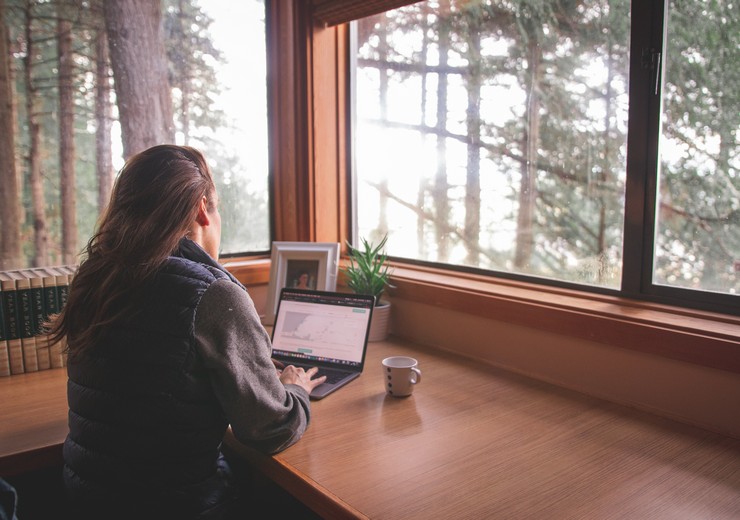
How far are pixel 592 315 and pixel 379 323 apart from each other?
2.53 ft

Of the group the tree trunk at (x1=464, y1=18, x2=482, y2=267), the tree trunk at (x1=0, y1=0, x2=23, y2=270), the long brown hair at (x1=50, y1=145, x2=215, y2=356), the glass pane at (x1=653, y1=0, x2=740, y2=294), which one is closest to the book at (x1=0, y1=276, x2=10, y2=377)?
the tree trunk at (x1=0, y1=0, x2=23, y2=270)

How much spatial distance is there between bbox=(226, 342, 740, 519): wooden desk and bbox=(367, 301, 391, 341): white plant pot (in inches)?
19.7

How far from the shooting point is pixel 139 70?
2.20 m

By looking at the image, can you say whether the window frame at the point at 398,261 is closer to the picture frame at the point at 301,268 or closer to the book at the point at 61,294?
the picture frame at the point at 301,268

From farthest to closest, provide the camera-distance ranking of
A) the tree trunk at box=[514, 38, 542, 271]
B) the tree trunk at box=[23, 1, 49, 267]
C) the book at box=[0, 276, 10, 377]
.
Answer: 1. the tree trunk at box=[23, 1, 49, 267]
2. the tree trunk at box=[514, 38, 542, 271]
3. the book at box=[0, 276, 10, 377]

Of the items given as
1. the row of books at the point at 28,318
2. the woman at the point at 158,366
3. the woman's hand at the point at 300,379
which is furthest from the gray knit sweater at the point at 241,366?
the row of books at the point at 28,318

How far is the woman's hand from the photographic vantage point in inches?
58.9

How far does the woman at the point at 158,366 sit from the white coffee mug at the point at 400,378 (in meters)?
0.36

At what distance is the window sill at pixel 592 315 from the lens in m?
1.31

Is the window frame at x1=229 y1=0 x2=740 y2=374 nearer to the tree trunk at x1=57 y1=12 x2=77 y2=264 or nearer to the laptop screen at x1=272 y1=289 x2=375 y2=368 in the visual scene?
the laptop screen at x1=272 y1=289 x2=375 y2=368

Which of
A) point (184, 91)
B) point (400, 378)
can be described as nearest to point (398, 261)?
point (400, 378)

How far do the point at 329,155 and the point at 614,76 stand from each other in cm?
123

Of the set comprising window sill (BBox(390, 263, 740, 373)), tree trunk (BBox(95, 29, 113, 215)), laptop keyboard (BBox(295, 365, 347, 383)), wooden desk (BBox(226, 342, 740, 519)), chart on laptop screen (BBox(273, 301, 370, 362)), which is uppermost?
tree trunk (BBox(95, 29, 113, 215))

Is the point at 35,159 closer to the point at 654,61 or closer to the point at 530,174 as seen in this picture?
the point at 530,174
